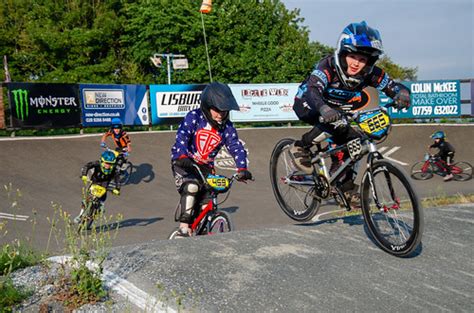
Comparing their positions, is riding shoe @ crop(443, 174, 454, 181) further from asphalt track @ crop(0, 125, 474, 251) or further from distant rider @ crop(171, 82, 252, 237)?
distant rider @ crop(171, 82, 252, 237)

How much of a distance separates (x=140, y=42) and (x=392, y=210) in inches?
1584

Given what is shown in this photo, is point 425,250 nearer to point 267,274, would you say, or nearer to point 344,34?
point 267,274

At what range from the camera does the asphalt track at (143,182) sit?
540 inches

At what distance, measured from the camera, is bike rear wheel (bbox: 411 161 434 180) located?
69.5ft

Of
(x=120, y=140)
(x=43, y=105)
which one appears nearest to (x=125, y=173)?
(x=120, y=140)

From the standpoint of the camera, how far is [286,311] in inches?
140

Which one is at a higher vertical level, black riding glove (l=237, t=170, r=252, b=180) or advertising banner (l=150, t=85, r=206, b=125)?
advertising banner (l=150, t=85, r=206, b=125)

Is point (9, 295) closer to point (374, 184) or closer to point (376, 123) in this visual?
point (374, 184)

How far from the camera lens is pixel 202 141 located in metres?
6.59

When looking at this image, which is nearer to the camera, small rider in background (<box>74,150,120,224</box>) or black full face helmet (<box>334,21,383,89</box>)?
black full face helmet (<box>334,21,383,89</box>)

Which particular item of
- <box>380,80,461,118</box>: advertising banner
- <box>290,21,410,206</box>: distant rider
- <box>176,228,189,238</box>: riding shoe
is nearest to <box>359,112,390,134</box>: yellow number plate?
<box>290,21,410,206</box>: distant rider

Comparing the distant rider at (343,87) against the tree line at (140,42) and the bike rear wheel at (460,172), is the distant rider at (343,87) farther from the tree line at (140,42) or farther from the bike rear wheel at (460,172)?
the tree line at (140,42)

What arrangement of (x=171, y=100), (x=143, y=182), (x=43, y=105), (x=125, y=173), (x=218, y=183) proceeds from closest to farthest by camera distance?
(x=218, y=183) < (x=125, y=173) < (x=143, y=182) < (x=43, y=105) < (x=171, y=100)

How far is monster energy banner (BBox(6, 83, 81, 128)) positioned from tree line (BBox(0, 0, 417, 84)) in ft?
60.6
